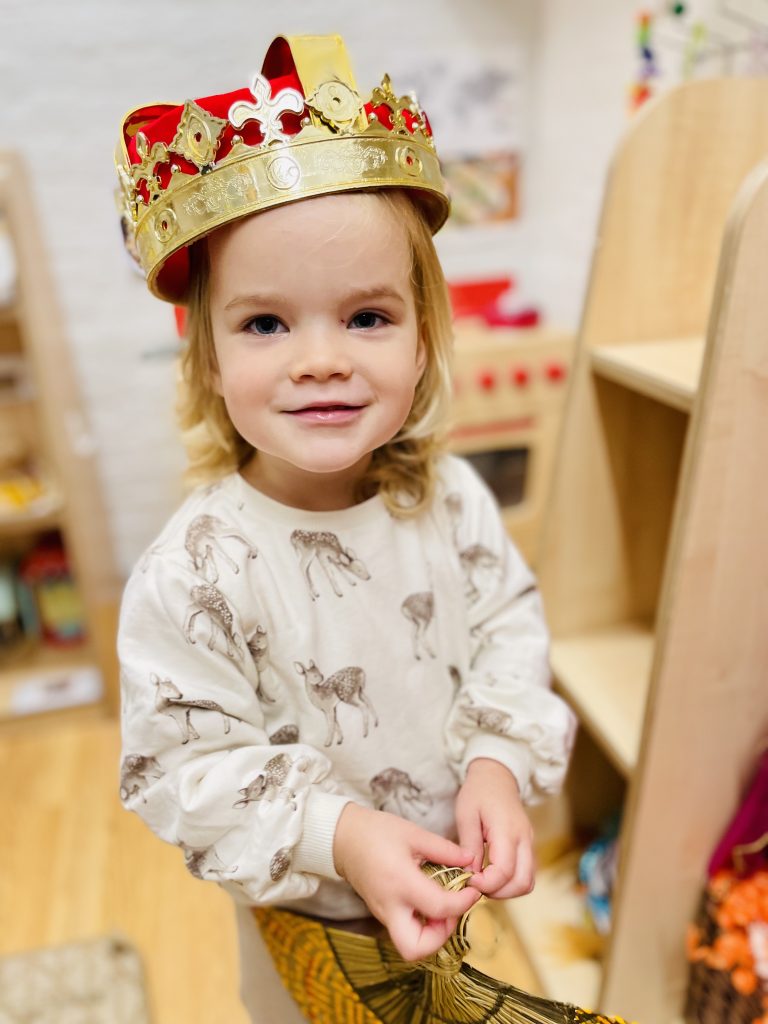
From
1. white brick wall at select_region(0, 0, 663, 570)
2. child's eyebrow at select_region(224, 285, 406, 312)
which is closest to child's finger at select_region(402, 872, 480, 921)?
child's eyebrow at select_region(224, 285, 406, 312)

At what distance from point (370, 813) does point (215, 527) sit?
270 millimetres

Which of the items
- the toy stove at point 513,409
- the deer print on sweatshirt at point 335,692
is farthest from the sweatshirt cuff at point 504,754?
the toy stove at point 513,409

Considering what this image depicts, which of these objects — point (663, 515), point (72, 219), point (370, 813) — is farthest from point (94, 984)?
point (72, 219)

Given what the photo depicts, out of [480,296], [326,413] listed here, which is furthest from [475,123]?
[326,413]

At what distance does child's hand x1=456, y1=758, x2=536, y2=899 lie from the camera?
0.63m

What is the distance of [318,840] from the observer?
2.07ft

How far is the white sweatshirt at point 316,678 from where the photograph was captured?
629 millimetres

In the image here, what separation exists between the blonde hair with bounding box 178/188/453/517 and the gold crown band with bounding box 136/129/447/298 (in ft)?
0.21

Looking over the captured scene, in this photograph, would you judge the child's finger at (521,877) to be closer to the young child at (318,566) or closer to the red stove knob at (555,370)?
the young child at (318,566)

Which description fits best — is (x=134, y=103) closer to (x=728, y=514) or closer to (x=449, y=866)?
(x=728, y=514)

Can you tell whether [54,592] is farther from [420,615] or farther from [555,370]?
[420,615]

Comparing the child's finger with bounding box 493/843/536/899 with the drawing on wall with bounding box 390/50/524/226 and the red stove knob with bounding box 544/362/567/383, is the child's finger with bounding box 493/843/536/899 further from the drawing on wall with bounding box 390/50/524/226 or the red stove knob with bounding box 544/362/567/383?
the drawing on wall with bounding box 390/50/524/226

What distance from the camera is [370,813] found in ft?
2.07

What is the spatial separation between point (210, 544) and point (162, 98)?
163cm
